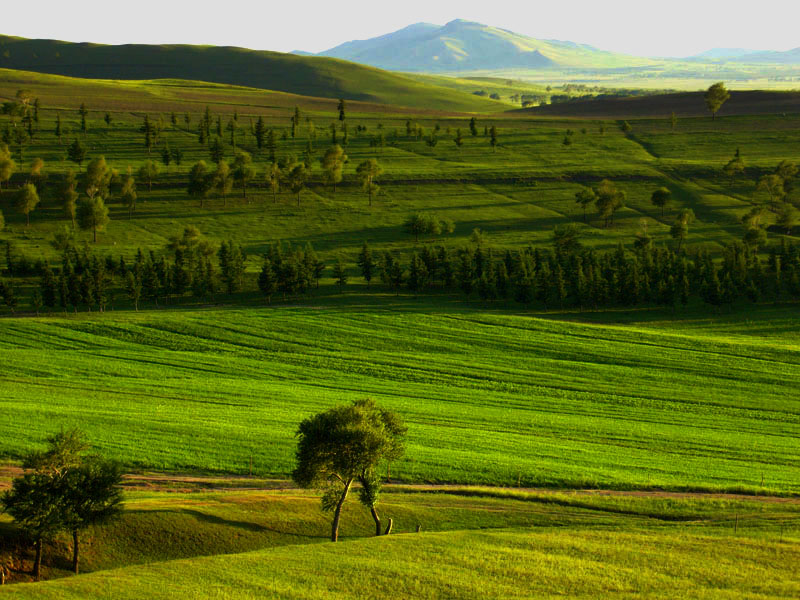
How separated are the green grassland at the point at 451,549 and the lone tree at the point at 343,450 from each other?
3.25 m

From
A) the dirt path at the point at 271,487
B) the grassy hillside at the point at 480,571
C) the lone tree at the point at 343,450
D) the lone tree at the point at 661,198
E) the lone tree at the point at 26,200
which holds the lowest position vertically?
the dirt path at the point at 271,487

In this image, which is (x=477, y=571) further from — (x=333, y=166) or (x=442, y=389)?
(x=333, y=166)

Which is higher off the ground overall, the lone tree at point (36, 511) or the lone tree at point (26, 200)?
the lone tree at point (26, 200)

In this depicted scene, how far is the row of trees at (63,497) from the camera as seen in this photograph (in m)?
36.4

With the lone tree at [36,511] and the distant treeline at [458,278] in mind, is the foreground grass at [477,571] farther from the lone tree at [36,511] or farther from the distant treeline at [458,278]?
the distant treeline at [458,278]

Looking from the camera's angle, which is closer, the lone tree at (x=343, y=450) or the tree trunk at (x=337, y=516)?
the lone tree at (x=343, y=450)

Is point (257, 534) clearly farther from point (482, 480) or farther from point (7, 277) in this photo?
point (7, 277)

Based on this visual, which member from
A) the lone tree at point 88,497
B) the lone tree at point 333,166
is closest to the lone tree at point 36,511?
the lone tree at point 88,497

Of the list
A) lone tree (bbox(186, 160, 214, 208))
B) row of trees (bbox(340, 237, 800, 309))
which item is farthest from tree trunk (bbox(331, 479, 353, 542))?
lone tree (bbox(186, 160, 214, 208))

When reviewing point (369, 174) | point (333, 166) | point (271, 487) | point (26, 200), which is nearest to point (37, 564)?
point (271, 487)

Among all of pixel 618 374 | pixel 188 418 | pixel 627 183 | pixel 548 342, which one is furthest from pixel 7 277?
pixel 627 183

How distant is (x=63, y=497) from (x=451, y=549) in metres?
19.1

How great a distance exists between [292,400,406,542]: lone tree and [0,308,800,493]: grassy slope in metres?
10.7

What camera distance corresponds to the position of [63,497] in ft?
122
